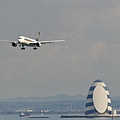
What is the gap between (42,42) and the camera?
142250 mm

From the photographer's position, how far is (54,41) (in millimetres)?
140750

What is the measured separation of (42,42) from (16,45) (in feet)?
18.7

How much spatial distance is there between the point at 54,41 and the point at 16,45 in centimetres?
733

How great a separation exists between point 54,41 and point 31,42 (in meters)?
4.39

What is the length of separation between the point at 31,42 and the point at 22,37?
2149 mm

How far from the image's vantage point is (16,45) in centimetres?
13925

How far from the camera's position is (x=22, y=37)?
140000 millimetres

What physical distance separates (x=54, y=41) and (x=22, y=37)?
6.14m

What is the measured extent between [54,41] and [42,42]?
2764 millimetres

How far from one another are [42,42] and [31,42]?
2.41m

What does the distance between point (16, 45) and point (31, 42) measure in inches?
131
